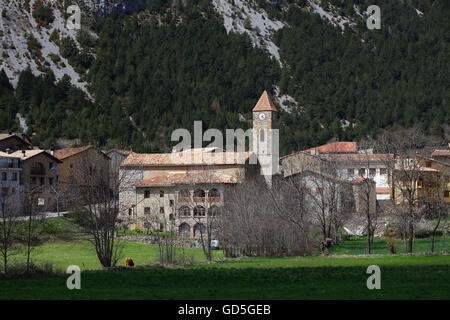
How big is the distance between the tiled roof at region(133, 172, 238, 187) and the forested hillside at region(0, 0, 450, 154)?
44.9 m

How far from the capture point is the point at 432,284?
73.9 feet

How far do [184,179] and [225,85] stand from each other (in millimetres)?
101618

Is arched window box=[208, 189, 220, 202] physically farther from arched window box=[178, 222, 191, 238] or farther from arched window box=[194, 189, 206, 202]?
arched window box=[178, 222, 191, 238]

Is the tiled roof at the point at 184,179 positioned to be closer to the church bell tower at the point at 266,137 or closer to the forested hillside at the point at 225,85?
the church bell tower at the point at 266,137

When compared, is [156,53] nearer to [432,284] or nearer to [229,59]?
[229,59]

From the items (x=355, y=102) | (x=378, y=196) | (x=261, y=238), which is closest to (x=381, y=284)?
(x=261, y=238)

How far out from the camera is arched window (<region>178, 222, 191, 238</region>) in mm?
63541

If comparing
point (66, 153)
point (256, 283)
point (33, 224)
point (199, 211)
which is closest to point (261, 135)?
point (199, 211)

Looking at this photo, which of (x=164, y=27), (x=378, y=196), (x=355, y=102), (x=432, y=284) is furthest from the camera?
(x=164, y=27)

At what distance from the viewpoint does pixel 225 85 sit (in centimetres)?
16575

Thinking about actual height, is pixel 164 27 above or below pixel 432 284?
above

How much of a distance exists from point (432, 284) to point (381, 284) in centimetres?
179

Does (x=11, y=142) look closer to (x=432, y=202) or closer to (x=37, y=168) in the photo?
(x=37, y=168)

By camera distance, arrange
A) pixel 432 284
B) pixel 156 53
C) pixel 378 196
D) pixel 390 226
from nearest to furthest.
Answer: pixel 432 284 < pixel 390 226 < pixel 378 196 < pixel 156 53
